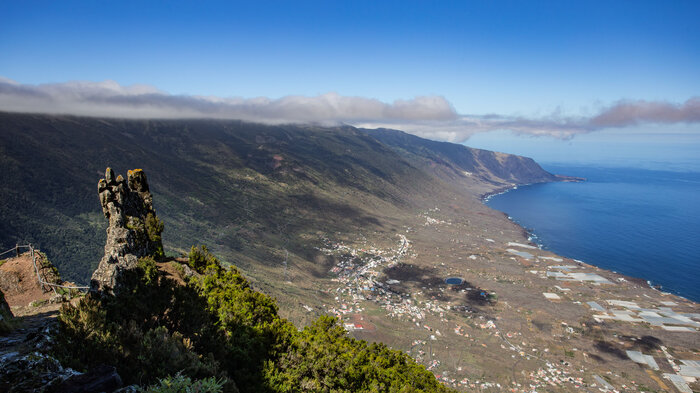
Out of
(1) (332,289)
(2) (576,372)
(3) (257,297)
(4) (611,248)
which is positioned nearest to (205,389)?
(3) (257,297)

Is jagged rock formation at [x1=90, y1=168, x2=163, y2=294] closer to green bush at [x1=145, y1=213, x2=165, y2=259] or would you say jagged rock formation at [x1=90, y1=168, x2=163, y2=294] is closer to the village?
green bush at [x1=145, y1=213, x2=165, y2=259]

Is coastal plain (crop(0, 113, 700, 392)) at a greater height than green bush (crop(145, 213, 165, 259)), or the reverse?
green bush (crop(145, 213, 165, 259))

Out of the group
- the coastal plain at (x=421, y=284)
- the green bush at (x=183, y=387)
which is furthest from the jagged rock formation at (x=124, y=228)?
the coastal plain at (x=421, y=284)

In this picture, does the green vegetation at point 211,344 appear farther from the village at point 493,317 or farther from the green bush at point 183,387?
the village at point 493,317

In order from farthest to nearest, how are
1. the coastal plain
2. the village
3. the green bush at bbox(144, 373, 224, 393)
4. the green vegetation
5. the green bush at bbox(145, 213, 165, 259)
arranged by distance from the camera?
the coastal plain
the village
the green bush at bbox(145, 213, 165, 259)
the green vegetation
the green bush at bbox(144, 373, 224, 393)

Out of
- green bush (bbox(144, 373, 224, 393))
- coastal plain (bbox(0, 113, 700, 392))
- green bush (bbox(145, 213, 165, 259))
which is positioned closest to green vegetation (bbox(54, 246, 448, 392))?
green bush (bbox(144, 373, 224, 393))

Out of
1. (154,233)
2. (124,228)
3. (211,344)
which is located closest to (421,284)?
(154,233)
